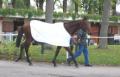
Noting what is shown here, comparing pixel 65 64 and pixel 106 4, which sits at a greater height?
pixel 106 4

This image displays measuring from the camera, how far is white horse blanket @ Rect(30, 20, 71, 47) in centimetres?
1769

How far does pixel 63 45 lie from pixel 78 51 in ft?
2.91

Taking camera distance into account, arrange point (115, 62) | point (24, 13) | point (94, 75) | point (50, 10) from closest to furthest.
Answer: point (94, 75) → point (115, 62) → point (50, 10) → point (24, 13)

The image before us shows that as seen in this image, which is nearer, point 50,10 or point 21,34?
point 21,34

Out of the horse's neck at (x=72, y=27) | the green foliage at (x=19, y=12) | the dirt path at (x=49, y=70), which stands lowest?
the dirt path at (x=49, y=70)

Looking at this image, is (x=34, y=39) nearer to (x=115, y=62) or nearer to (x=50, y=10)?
(x=115, y=62)

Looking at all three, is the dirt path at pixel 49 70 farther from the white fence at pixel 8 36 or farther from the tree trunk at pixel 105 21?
the tree trunk at pixel 105 21

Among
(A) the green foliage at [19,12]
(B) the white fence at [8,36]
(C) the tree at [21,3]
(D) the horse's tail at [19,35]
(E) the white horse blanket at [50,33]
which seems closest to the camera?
(E) the white horse blanket at [50,33]

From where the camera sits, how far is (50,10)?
76.7 ft

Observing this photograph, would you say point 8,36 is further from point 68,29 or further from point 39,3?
point 39,3

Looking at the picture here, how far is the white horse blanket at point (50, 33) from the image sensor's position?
17688mm

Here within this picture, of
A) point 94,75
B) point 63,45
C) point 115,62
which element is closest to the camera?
point 94,75

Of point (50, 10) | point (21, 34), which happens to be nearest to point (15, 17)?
point (50, 10)

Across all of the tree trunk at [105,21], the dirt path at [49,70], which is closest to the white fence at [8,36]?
the dirt path at [49,70]
